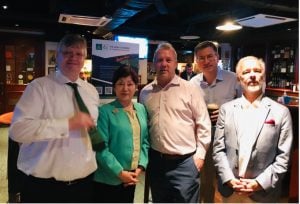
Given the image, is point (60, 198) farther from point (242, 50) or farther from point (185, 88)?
point (242, 50)

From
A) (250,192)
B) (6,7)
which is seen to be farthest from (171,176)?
(6,7)

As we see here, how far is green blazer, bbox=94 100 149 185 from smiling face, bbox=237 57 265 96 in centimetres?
76

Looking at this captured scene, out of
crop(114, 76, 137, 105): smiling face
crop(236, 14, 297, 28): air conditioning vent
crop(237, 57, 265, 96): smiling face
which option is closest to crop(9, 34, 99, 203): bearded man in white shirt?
crop(114, 76, 137, 105): smiling face

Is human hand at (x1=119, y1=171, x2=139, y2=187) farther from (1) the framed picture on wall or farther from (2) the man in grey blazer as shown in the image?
(1) the framed picture on wall

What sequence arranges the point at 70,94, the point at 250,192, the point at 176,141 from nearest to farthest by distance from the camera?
1. the point at 70,94
2. the point at 250,192
3. the point at 176,141

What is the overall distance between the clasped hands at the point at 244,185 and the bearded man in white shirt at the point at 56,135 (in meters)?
0.83

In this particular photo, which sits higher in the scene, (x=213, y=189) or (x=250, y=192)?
(x=250, y=192)

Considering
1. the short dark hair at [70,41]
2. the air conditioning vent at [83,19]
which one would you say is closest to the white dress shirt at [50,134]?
A: the short dark hair at [70,41]

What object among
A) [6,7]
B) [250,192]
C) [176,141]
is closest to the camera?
[250,192]

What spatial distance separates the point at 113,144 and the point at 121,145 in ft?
0.16

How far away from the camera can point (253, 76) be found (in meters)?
1.87

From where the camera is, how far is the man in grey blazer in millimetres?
1827

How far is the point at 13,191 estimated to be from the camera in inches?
105

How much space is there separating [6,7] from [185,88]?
6.92 m
